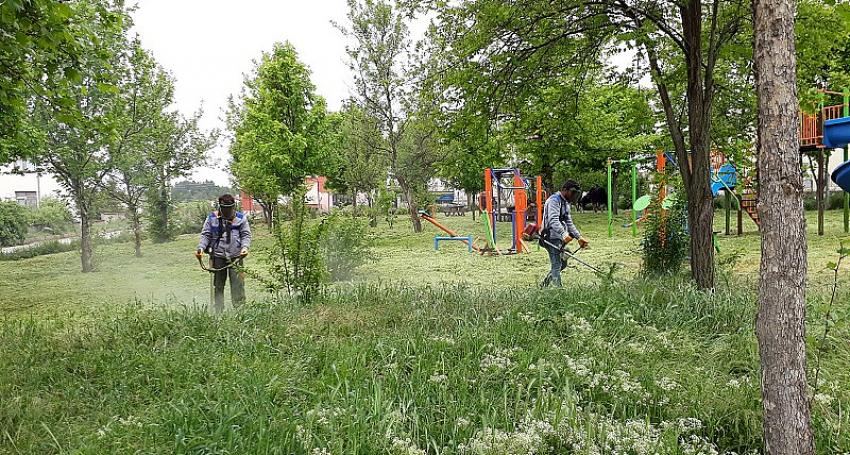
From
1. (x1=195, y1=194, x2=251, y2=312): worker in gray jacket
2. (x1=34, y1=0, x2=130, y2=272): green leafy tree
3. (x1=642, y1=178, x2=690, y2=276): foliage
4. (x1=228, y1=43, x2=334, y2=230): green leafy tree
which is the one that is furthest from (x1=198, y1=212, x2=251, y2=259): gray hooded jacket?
(x1=228, y1=43, x2=334, y2=230): green leafy tree

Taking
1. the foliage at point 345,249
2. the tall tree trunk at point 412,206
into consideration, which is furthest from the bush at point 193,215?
the foliage at point 345,249

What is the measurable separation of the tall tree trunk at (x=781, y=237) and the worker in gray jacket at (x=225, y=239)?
588 centimetres

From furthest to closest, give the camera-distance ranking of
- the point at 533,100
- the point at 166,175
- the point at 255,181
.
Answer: the point at 255,181 → the point at 166,175 → the point at 533,100

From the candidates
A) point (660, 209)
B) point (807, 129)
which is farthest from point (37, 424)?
point (807, 129)

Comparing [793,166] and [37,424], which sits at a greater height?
[793,166]

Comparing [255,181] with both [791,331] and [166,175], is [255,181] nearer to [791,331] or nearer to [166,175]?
[166,175]

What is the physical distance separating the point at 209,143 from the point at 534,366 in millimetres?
18187

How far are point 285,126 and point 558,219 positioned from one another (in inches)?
580

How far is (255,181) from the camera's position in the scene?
21.9m

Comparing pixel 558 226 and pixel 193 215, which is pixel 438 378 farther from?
pixel 193 215

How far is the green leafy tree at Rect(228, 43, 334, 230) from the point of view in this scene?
20125mm

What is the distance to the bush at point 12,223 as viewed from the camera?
22.5m

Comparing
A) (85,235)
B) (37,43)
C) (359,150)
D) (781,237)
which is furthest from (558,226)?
(359,150)

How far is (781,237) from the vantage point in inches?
93.5
